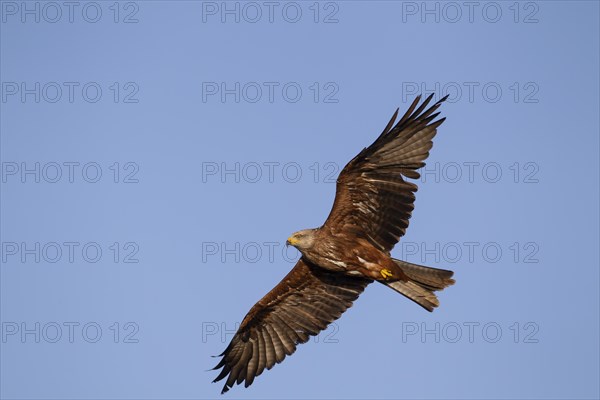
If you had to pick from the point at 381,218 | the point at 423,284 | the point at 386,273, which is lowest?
the point at 423,284

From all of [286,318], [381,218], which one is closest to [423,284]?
[381,218]

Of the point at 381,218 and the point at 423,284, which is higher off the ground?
the point at 381,218

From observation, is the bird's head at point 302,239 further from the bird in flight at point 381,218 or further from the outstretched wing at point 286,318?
the outstretched wing at point 286,318

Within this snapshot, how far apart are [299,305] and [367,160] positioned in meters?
3.42

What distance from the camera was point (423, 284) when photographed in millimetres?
15367

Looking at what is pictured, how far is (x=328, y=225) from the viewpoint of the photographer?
1535cm

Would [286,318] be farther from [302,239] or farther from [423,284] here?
[423,284]

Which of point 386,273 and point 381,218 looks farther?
point 381,218

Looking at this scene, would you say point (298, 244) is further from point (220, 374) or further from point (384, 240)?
point (220, 374)

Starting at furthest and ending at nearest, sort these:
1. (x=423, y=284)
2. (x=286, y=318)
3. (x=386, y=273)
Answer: (x=286, y=318) → (x=423, y=284) → (x=386, y=273)

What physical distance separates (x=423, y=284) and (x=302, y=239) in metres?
2.18

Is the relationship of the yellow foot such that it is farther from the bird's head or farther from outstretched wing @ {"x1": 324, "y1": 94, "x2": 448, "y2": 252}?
the bird's head

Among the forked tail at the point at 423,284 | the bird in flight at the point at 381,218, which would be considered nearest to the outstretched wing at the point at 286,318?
the bird in flight at the point at 381,218

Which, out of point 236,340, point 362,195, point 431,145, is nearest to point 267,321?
point 236,340
